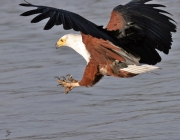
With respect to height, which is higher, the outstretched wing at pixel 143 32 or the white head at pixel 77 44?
the outstretched wing at pixel 143 32

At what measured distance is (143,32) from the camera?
6684 mm

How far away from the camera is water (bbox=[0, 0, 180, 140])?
23.5 ft

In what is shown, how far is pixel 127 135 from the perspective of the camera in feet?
23.0

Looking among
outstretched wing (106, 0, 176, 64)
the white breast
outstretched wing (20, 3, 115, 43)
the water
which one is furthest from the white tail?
the water

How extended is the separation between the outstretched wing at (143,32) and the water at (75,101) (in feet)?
2.79

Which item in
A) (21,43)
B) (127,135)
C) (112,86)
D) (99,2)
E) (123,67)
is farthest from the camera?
(99,2)

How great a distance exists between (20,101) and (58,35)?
3.05 meters

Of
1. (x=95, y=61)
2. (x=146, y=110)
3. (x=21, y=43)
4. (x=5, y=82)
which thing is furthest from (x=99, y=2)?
(x=95, y=61)

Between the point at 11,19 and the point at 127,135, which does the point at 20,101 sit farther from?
the point at 11,19

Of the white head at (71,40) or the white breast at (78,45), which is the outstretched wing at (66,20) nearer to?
the white breast at (78,45)

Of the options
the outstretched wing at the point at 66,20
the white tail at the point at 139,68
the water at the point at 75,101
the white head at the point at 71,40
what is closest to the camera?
the outstretched wing at the point at 66,20

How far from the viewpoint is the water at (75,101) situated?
23.5ft

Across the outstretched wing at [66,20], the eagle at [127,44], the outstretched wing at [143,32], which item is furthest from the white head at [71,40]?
the outstretched wing at [66,20]

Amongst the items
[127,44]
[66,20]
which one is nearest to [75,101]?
[127,44]
